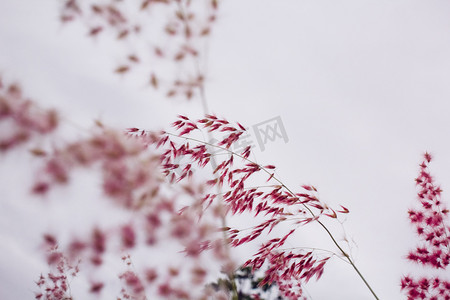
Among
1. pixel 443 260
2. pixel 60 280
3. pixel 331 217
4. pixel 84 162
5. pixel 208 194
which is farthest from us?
pixel 60 280

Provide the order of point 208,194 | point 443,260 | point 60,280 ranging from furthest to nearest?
1. point 60,280
2. point 443,260
3. point 208,194

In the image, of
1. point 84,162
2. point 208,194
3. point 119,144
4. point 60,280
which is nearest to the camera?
point 84,162

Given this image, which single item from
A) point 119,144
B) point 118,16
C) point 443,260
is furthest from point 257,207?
point 443,260

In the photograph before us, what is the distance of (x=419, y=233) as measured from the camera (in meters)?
4.05

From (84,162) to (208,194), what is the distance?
1408 mm

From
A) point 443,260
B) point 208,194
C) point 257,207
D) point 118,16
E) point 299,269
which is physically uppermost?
point 118,16

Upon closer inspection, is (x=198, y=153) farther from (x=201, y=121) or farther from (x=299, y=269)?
(x=299, y=269)

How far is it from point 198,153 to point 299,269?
1383 mm

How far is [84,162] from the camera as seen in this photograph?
1.39 m

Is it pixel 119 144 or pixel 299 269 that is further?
Answer: pixel 299 269

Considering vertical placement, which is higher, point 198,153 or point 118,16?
point 118,16

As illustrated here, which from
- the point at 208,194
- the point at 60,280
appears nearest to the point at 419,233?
the point at 208,194

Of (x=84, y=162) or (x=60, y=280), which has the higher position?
(x=84, y=162)

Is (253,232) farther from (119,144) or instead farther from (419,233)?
(419,233)
